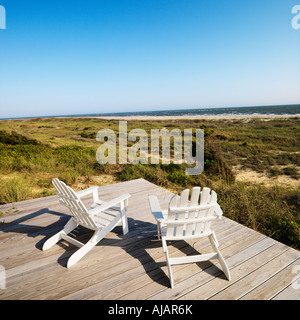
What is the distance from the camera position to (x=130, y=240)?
8.18 ft

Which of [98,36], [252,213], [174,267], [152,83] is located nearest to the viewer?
[174,267]

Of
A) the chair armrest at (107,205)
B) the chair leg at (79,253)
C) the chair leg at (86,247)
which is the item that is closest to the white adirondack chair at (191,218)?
the chair armrest at (107,205)

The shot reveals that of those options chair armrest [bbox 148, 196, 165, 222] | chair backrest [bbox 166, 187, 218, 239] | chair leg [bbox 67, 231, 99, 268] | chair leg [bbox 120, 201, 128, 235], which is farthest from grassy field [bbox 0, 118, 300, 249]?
chair leg [bbox 67, 231, 99, 268]

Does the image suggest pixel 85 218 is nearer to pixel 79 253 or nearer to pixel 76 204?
pixel 76 204

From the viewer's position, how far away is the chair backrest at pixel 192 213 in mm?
1882

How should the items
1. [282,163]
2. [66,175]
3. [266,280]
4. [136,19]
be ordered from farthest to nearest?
[136,19] < [282,163] < [66,175] < [266,280]

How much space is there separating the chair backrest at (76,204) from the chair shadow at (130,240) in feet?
1.42

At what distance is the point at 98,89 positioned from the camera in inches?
1033

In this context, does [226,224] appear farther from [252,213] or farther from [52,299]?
[52,299]

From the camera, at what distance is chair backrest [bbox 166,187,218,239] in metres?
1.88

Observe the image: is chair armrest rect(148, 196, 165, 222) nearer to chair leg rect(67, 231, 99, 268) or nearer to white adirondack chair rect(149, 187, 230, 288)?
white adirondack chair rect(149, 187, 230, 288)

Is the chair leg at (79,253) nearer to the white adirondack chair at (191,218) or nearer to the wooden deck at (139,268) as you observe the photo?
the wooden deck at (139,268)

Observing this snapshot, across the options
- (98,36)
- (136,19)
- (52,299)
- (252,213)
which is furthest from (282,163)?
(98,36)
